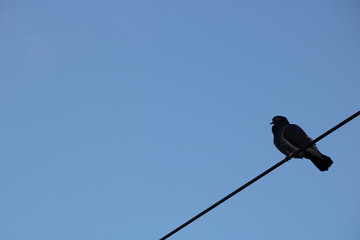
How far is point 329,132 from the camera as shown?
4.63 m

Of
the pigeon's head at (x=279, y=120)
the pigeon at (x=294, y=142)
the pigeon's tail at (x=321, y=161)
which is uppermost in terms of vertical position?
the pigeon's head at (x=279, y=120)

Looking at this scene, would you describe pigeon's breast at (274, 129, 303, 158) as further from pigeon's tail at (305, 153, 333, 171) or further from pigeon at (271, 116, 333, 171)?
pigeon's tail at (305, 153, 333, 171)

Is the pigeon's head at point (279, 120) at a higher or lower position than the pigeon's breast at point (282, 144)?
higher

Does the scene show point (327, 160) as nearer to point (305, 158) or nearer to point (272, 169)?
point (305, 158)

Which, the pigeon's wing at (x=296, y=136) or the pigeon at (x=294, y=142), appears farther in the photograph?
the pigeon's wing at (x=296, y=136)

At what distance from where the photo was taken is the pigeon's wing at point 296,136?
8828 mm

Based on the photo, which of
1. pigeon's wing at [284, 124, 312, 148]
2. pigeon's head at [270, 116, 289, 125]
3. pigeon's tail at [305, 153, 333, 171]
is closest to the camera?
pigeon's tail at [305, 153, 333, 171]

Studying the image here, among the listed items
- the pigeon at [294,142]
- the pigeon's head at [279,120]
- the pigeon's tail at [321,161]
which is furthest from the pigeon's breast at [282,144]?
the pigeon's tail at [321,161]

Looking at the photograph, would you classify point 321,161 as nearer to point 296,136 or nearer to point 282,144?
point 296,136

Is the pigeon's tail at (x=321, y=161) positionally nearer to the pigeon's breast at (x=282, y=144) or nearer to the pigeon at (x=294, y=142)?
the pigeon at (x=294, y=142)

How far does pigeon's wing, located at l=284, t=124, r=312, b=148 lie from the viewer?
8.83 meters

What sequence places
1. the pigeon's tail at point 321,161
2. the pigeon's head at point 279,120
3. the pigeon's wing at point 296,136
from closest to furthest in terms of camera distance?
the pigeon's tail at point 321,161 < the pigeon's wing at point 296,136 < the pigeon's head at point 279,120

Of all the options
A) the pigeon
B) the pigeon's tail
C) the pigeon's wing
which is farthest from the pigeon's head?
the pigeon's tail

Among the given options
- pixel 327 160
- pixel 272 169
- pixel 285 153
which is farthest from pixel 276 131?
pixel 272 169
